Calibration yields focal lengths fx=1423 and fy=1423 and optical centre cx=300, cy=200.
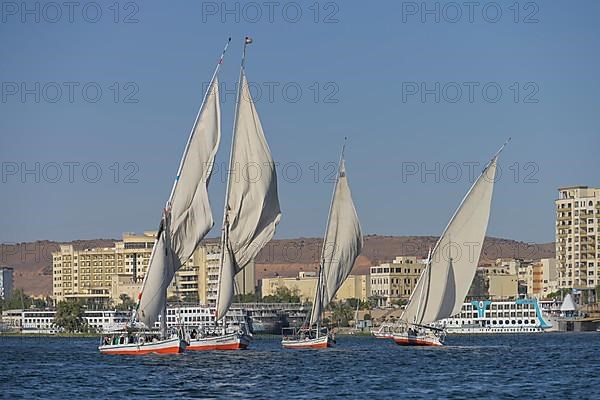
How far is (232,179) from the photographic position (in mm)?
82188

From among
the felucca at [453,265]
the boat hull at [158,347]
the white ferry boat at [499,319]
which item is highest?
the felucca at [453,265]

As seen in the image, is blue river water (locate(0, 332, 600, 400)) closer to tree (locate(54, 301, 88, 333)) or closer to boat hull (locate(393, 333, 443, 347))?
boat hull (locate(393, 333, 443, 347))

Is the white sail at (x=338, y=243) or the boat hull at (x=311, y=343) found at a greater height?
the white sail at (x=338, y=243)

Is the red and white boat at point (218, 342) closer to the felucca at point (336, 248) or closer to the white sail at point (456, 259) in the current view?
the felucca at point (336, 248)

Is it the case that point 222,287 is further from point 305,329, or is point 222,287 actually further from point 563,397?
point 563,397

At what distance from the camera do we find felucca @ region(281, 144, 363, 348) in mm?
89375

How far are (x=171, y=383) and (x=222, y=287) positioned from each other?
1073 inches

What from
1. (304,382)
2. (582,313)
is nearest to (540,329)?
(582,313)

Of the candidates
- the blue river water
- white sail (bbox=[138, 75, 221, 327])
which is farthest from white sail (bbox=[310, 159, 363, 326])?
white sail (bbox=[138, 75, 221, 327])

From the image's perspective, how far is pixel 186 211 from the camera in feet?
258

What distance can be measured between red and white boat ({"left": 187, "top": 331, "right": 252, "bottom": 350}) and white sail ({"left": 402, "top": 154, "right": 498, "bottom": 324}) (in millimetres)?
13650

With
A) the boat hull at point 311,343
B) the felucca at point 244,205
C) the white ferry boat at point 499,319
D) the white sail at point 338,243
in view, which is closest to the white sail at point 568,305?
the white ferry boat at point 499,319

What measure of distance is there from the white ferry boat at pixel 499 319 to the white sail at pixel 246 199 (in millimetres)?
88896

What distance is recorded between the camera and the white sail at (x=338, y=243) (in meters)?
89.4
